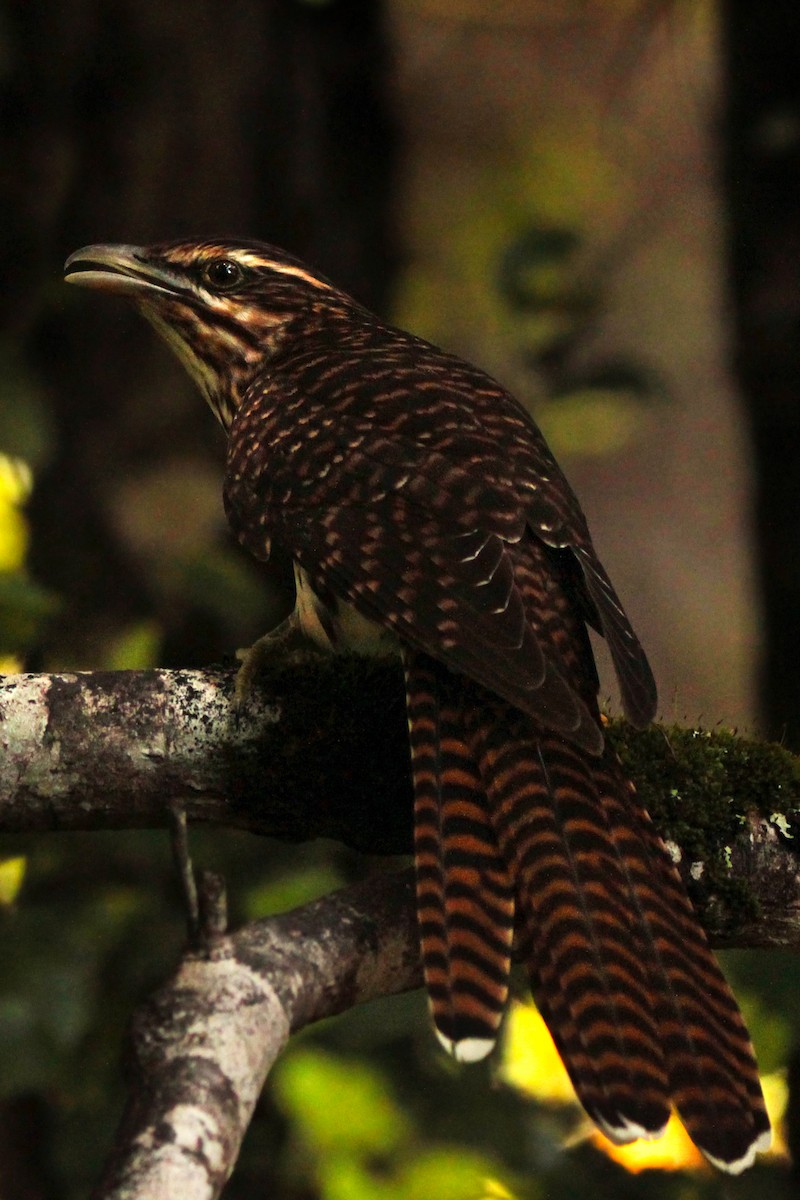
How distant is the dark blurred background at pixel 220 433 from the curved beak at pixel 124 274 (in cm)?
39

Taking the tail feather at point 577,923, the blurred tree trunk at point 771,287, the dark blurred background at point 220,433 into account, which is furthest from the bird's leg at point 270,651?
the blurred tree trunk at point 771,287

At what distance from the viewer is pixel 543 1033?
3924 mm

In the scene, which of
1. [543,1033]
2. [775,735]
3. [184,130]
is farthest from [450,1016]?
[184,130]

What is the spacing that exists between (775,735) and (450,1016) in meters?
2.41

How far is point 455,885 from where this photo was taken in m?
2.50

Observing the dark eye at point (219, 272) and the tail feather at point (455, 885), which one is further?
the dark eye at point (219, 272)

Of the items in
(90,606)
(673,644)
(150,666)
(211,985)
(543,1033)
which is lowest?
(673,644)

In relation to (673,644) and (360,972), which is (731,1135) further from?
(673,644)

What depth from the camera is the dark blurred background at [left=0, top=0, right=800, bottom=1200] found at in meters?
3.18

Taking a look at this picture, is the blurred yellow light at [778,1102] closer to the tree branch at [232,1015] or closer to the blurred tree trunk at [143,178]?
the tree branch at [232,1015]

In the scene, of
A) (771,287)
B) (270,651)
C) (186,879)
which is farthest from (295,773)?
(771,287)

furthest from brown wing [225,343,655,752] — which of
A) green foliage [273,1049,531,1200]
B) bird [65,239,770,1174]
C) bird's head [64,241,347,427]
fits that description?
green foliage [273,1049,531,1200]

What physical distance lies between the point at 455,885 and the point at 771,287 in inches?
119

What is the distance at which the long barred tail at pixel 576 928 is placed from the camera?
231 centimetres
